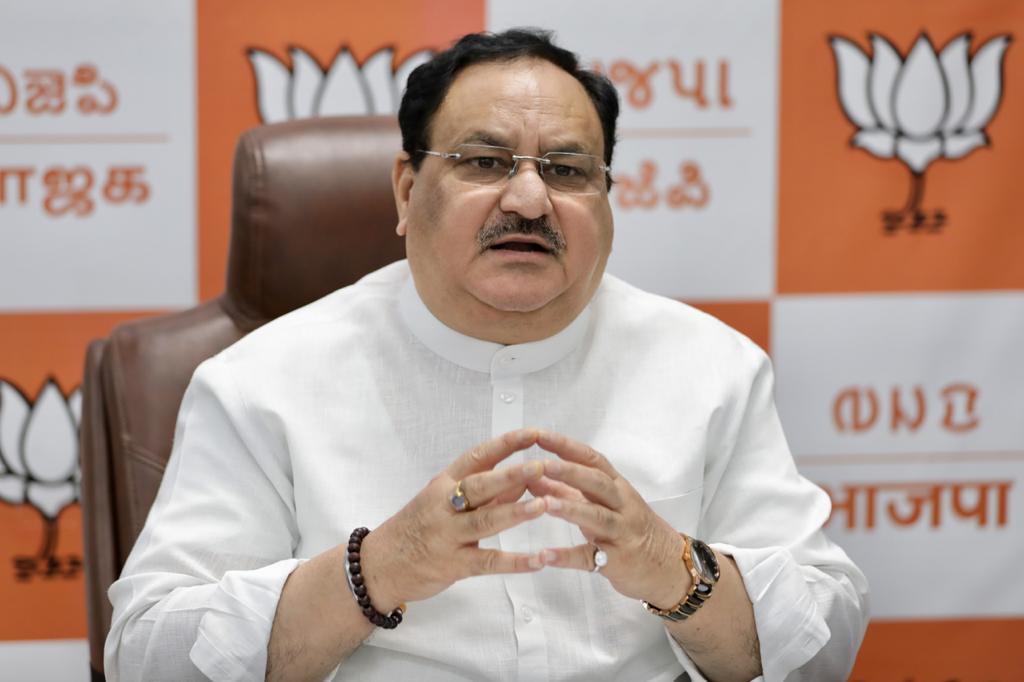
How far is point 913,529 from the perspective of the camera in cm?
244

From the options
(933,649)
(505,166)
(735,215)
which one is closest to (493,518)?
(505,166)

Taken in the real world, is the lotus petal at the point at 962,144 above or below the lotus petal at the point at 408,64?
below

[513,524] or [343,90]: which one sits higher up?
[343,90]

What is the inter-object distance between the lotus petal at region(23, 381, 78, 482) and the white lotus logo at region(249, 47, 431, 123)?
0.68 m

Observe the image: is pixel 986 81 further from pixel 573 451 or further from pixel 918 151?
pixel 573 451

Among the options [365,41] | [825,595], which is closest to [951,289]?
[825,595]

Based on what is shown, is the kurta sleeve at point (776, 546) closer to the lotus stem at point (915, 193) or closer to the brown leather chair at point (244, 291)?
the brown leather chair at point (244, 291)

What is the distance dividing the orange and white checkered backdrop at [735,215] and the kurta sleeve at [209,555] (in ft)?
2.48

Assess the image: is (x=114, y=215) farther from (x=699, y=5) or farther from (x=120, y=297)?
(x=699, y=5)

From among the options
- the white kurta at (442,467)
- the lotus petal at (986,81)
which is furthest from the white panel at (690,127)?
the white kurta at (442,467)

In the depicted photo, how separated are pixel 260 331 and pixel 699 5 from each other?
1144 millimetres

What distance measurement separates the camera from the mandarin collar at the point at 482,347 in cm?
166

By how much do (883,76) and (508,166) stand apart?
110 cm

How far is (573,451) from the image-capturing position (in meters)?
1.38
